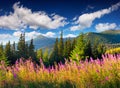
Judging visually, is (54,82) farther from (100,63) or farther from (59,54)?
(59,54)

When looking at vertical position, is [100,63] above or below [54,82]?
above

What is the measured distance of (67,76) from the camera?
21.1 feet

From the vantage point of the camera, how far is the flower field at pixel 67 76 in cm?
564

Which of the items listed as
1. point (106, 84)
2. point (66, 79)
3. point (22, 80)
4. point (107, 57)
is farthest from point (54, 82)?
point (107, 57)

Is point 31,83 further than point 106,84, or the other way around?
point 31,83

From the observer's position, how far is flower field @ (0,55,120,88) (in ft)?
18.5

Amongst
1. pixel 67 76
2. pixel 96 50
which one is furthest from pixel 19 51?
pixel 67 76

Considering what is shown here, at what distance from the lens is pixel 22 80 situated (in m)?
6.53

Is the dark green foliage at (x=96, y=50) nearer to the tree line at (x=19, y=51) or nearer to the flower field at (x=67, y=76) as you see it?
the tree line at (x=19, y=51)

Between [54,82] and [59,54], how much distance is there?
97042 millimetres

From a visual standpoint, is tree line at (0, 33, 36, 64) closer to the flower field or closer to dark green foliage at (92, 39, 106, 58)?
dark green foliage at (92, 39, 106, 58)

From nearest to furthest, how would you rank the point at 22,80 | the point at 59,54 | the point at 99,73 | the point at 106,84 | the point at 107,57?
1. the point at 106,84
2. the point at 99,73
3. the point at 22,80
4. the point at 107,57
5. the point at 59,54

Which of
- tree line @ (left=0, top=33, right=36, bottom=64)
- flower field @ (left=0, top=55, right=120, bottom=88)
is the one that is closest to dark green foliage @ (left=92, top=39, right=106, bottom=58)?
tree line @ (left=0, top=33, right=36, bottom=64)

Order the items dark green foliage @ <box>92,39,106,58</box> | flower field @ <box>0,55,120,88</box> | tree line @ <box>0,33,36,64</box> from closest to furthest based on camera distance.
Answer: flower field @ <box>0,55,120,88</box>, tree line @ <box>0,33,36,64</box>, dark green foliage @ <box>92,39,106,58</box>
